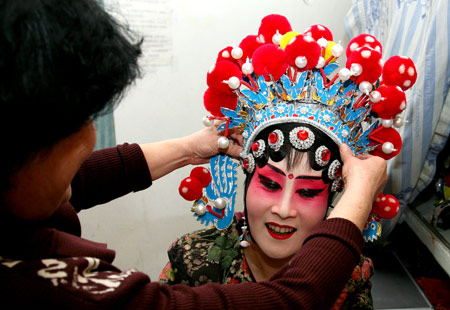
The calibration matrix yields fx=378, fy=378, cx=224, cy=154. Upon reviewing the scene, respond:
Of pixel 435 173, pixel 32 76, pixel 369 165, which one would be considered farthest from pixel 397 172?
pixel 32 76

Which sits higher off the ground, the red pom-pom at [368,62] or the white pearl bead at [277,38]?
the white pearl bead at [277,38]

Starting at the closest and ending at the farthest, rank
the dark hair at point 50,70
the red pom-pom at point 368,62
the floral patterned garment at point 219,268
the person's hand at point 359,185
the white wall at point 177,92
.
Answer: the dark hair at point 50,70 → the person's hand at point 359,185 → the red pom-pom at point 368,62 → the floral patterned garment at point 219,268 → the white wall at point 177,92

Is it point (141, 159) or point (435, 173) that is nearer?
point (141, 159)

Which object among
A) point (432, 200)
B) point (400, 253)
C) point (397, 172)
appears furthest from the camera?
point (400, 253)

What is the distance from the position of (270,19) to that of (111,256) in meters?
0.80

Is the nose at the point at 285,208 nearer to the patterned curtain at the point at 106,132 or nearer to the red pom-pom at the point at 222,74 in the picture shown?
the red pom-pom at the point at 222,74

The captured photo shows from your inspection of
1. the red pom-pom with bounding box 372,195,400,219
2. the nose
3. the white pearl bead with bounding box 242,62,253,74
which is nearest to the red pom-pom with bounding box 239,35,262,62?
the white pearl bead with bounding box 242,62,253,74

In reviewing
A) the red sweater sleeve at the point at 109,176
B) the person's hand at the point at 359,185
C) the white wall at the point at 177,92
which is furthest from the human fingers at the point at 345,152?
the white wall at the point at 177,92

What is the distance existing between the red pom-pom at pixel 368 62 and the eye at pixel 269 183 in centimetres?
37

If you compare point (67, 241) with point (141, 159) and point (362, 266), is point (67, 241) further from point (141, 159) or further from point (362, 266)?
point (362, 266)

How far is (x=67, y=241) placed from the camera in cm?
69

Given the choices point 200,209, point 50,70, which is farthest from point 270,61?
point 50,70

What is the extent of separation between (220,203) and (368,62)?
591mm

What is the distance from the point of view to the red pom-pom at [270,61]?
3.25 ft
